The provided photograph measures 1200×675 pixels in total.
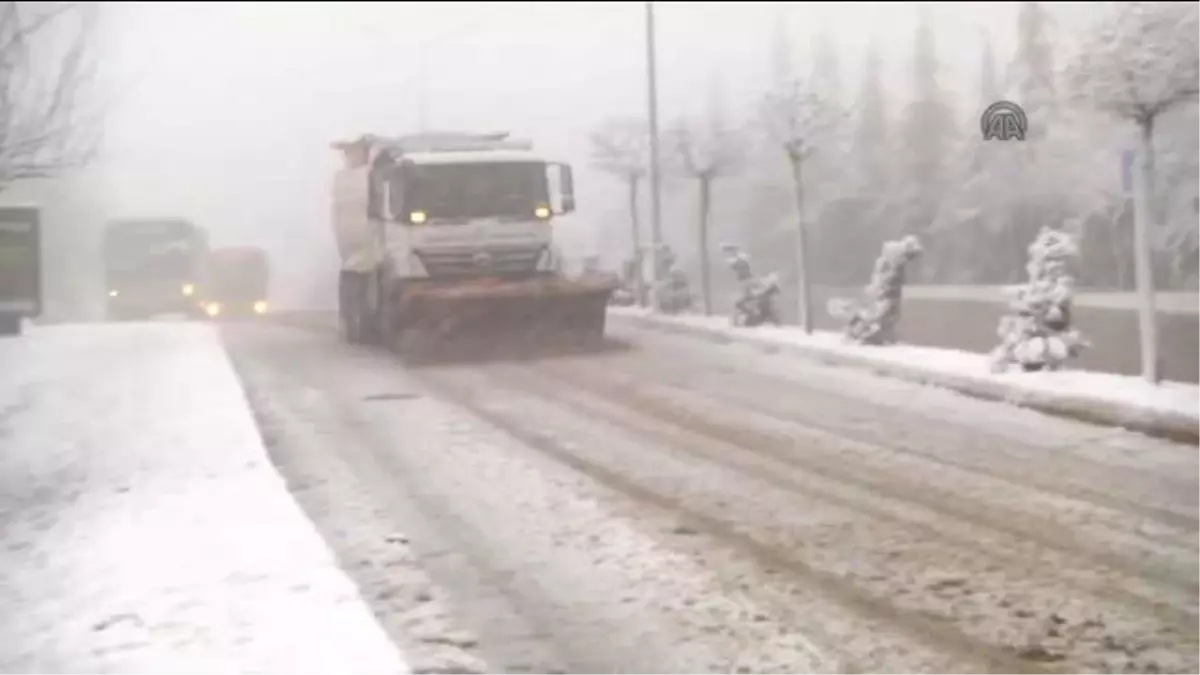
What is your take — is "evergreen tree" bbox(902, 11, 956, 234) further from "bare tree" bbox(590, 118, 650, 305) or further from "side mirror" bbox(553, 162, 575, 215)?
"side mirror" bbox(553, 162, 575, 215)

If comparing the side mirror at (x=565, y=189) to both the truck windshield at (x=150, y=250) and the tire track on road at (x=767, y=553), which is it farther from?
the truck windshield at (x=150, y=250)

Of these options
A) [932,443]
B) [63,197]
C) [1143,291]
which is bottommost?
[932,443]

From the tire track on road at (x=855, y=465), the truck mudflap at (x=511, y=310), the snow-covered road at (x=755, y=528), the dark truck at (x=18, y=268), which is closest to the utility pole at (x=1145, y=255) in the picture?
the snow-covered road at (x=755, y=528)

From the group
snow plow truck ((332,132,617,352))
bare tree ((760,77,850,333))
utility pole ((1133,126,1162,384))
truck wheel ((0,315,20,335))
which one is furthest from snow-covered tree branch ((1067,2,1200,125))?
snow plow truck ((332,132,617,352))

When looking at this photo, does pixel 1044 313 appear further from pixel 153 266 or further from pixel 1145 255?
pixel 153 266

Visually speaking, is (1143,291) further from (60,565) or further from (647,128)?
(60,565)

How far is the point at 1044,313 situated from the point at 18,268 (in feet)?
31.5

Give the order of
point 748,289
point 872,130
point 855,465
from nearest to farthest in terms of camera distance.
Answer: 1. point 855,465
2. point 872,130
3. point 748,289

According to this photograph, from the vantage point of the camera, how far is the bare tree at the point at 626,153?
1459 centimetres

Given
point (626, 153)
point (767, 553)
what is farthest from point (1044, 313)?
point (767, 553)

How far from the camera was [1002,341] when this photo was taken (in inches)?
526

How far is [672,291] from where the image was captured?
21938 millimetres

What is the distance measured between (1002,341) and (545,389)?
14.4 feet

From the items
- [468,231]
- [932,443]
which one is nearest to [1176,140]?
[932,443]
